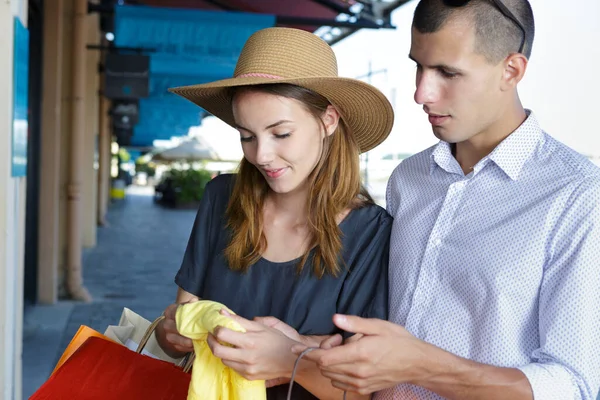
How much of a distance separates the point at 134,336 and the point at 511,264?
1073mm

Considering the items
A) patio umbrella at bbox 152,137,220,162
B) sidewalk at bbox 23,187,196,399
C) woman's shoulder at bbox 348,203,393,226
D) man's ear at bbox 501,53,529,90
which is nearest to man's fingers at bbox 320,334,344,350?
woman's shoulder at bbox 348,203,393,226

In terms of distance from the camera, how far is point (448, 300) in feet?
5.44

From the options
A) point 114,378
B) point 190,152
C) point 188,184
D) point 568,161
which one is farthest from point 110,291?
point 190,152

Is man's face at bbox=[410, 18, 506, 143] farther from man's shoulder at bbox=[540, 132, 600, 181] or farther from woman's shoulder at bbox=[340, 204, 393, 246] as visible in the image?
woman's shoulder at bbox=[340, 204, 393, 246]

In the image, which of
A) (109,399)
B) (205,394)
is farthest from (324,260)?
(109,399)

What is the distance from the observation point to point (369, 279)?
6.08ft

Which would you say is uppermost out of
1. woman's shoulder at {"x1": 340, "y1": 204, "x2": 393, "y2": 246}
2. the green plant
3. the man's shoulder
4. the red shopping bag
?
the man's shoulder

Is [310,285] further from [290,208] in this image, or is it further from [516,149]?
[516,149]

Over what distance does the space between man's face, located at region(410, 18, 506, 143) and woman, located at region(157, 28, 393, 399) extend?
0.24 metres

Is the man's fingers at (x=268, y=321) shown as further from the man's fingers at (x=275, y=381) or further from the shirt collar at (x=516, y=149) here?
the shirt collar at (x=516, y=149)

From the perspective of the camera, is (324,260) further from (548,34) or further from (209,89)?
(548,34)

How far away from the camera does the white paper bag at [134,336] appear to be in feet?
6.57

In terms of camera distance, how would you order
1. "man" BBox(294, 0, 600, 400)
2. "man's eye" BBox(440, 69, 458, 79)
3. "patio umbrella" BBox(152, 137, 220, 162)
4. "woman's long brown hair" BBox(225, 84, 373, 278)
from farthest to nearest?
"patio umbrella" BBox(152, 137, 220, 162) → "woman's long brown hair" BBox(225, 84, 373, 278) → "man's eye" BBox(440, 69, 458, 79) → "man" BBox(294, 0, 600, 400)

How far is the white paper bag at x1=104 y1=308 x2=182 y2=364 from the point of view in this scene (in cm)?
200
